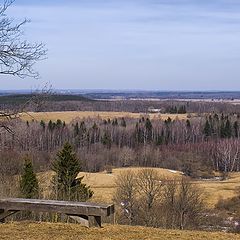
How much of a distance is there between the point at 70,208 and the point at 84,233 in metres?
0.56

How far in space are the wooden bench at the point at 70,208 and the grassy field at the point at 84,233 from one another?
0.68ft

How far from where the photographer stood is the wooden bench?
9.41 metres

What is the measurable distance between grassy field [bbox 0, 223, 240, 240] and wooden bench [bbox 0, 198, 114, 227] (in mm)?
208

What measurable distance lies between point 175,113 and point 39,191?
147 metres

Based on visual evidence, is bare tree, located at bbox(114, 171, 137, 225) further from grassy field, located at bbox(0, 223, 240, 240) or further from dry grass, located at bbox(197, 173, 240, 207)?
grassy field, located at bbox(0, 223, 240, 240)

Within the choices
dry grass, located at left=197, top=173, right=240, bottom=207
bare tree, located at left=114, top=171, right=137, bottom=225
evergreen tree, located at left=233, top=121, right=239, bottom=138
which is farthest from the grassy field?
evergreen tree, located at left=233, top=121, right=239, bottom=138

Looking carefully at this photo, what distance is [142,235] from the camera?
30.6ft

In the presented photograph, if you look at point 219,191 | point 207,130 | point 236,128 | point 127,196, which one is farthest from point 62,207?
point 236,128

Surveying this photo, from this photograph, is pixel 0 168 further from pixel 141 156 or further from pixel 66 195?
pixel 141 156

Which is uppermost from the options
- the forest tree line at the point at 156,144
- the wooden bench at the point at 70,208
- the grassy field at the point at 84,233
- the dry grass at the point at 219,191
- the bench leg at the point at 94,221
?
the wooden bench at the point at 70,208

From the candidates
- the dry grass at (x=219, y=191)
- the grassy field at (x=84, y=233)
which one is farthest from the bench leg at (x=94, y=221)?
the dry grass at (x=219, y=191)

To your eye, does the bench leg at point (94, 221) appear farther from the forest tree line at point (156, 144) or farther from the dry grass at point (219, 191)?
the forest tree line at point (156, 144)

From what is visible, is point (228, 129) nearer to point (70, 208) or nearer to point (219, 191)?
point (219, 191)

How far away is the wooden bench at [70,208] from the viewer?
9414 millimetres
